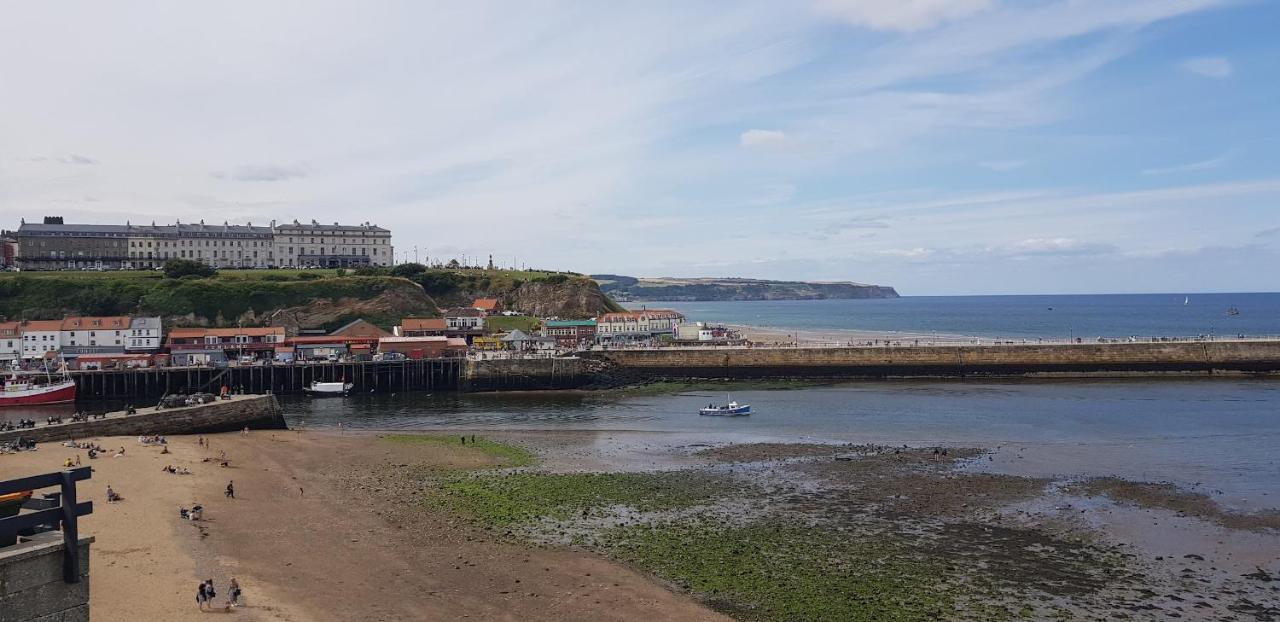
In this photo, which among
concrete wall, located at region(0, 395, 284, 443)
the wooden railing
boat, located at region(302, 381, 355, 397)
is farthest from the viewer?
boat, located at region(302, 381, 355, 397)

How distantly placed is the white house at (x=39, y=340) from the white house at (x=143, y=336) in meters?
5.82

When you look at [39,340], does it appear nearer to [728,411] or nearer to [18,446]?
[18,446]

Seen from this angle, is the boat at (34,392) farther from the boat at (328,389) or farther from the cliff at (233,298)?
the cliff at (233,298)

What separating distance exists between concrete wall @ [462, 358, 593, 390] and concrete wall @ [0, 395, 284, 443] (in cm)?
2407

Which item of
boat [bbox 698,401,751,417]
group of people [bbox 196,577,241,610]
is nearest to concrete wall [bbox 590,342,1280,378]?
boat [bbox 698,401,751,417]

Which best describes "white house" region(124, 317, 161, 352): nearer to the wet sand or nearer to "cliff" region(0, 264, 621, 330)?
"cliff" region(0, 264, 621, 330)

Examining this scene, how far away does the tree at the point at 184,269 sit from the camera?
366 ft

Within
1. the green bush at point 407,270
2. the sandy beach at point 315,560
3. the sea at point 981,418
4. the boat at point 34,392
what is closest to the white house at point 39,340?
the boat at point 34,392

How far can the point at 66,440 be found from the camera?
43.9 m

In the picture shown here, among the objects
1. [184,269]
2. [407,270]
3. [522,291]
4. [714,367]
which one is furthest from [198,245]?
[714,367]

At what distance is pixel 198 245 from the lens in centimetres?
13762

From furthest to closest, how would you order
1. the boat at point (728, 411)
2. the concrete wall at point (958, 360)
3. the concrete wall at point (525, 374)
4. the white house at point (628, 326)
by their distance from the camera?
the white house at point (628, 326) < the concrete wall at point (958, 360) < the concrete wall at point (525, 374) < the boat at point (728, 411)

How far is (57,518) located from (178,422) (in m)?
46.1

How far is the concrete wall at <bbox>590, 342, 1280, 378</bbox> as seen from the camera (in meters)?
77.2
